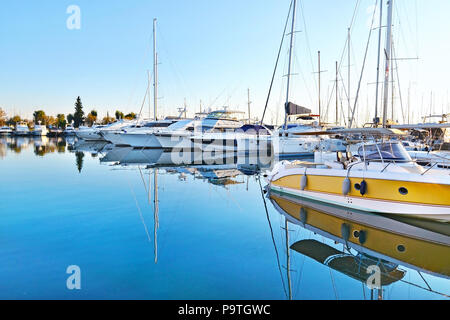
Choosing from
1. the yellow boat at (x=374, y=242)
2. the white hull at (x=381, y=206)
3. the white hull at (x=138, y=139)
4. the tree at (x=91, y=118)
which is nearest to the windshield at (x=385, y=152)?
the white hull at (x=381, y=206)

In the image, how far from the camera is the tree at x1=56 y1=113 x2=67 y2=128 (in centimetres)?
11370

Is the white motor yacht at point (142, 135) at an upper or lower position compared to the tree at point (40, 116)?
lower

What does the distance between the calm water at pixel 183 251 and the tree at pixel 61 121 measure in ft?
381

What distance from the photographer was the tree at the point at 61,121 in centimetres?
11370

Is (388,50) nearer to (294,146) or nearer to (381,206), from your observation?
(381,206)

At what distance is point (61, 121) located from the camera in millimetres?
115500

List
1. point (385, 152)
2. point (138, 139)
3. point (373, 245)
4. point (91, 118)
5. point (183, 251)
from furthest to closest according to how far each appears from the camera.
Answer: point (91, 118), point (138, 139), point (385, 152), point (373, 245), point (183, 251)

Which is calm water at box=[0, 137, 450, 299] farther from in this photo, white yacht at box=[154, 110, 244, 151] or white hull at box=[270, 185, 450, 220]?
white yacht at box=[154, 110, 244, 151]

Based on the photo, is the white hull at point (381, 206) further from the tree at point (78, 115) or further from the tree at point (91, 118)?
the tree at point (91, 118)

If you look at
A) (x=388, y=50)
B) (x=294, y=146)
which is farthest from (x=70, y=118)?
(x=388, y=50)

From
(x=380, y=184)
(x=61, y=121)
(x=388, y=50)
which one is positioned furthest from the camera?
(x=61, y=121)

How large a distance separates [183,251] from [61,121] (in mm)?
126322

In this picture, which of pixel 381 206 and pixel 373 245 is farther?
pixel 381 206
